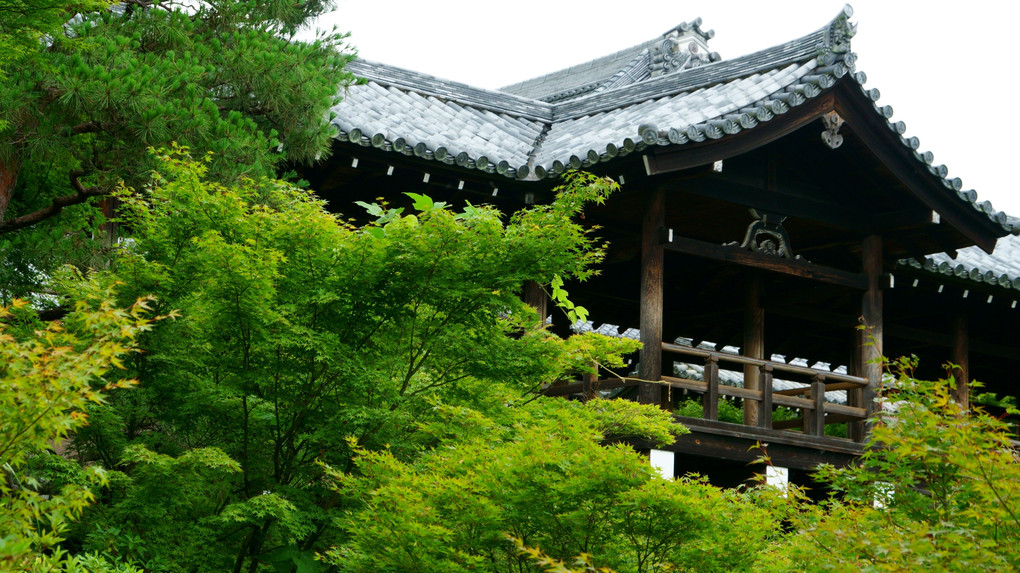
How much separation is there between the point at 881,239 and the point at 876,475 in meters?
6.87

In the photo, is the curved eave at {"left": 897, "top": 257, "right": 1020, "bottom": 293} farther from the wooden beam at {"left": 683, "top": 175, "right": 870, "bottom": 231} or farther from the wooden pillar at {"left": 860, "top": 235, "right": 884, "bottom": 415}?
the wooden beam at {"left": 683, "top": 175, "right": 870, "bottom": 231}

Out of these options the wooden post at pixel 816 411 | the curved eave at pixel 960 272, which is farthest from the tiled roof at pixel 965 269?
the wooden post at pixel 816 411

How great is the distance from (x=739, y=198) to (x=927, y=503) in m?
6.00

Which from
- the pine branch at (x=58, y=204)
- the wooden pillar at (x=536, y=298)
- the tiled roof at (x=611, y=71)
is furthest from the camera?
the tiled roof at (x=611, y=71)

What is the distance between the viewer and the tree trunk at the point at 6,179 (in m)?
7.74

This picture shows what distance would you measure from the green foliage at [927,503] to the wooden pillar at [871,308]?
18.2 ft

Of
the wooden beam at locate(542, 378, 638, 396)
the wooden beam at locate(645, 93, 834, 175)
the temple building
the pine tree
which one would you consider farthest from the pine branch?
the wooden beam at locate(645, 93, 834, 175)

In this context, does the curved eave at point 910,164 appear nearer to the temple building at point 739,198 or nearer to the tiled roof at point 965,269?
the temple building at point 739,198

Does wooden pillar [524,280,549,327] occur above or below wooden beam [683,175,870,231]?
below

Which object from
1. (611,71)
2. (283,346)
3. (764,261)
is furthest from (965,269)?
(611,71)

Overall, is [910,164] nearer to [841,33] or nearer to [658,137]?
[841,33]

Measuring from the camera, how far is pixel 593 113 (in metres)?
13.9

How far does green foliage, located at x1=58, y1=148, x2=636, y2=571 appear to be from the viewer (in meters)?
6.73

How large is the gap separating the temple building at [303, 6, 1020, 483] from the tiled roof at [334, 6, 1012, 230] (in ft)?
0.10
